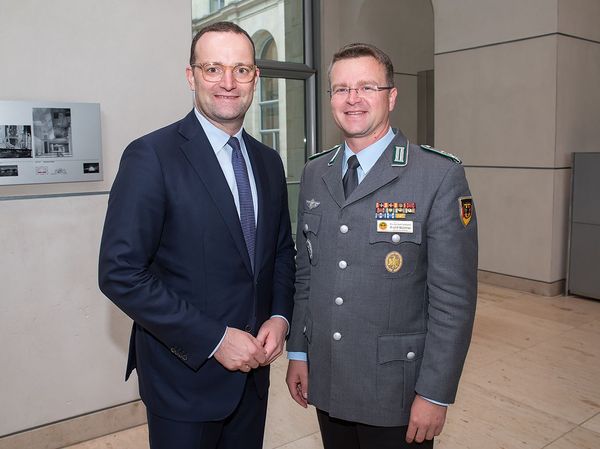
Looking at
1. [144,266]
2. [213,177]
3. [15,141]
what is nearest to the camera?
[144,266]

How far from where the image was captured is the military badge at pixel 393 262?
1642 mm

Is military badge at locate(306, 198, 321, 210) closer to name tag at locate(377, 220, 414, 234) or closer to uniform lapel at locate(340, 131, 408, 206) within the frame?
uniform lapel at locate(340, 131, 408, 206)

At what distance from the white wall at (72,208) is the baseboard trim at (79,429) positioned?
44 mm

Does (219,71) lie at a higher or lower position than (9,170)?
higher

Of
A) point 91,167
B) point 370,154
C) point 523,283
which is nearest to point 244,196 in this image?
point 370,154

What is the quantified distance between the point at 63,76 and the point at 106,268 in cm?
173

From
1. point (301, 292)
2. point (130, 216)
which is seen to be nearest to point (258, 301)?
point (301, 292)

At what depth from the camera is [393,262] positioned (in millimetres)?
1643

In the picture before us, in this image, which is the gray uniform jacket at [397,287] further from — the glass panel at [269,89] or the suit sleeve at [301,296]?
the glass panel at [269,89]

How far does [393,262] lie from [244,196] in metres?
0.49

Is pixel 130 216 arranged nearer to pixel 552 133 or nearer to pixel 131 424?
pixel 131 424

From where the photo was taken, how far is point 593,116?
20.3ft

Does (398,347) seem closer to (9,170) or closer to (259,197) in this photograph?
(259,197)

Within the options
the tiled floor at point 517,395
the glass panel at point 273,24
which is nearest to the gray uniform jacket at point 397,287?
the tiled floor at point 517,395
